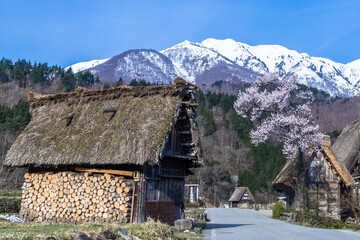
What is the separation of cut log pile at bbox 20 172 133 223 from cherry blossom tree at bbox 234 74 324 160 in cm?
1296

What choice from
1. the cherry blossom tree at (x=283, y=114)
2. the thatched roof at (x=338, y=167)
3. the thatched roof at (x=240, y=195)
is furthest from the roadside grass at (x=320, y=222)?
the thatched roof at (x=240, y=195)

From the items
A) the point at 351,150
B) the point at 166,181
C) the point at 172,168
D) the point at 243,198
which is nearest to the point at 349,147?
the point at 351,150

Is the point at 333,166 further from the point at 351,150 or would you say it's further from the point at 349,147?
the point at 349,147

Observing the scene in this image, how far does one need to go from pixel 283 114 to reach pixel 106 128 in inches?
544

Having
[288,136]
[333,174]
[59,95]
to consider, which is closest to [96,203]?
[59,95]

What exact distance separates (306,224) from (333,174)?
5344 mm

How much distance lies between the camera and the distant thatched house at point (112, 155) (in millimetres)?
16875

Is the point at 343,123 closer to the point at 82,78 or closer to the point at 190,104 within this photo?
the point at 82,78

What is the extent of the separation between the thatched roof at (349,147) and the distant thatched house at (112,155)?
15.3 m

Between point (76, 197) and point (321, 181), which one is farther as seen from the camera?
point (321, 181)

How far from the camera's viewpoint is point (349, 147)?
32250 millimetres

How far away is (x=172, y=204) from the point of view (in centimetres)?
1875

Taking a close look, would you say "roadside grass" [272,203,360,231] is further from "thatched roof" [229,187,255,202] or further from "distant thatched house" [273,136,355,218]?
"thatched roof" [229,187,255,202]

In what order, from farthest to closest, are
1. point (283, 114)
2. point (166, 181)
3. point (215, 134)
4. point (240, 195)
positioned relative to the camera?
point (215, 134)
point (240, 195)
point (283, 114)
point (166, 181)
